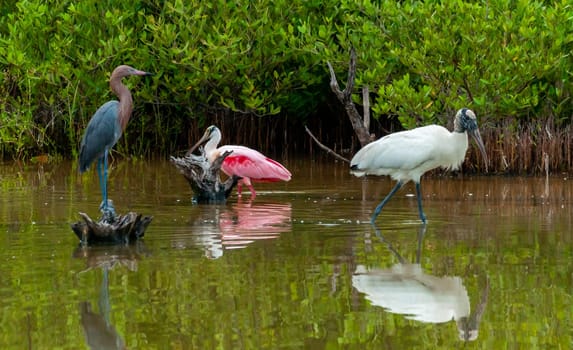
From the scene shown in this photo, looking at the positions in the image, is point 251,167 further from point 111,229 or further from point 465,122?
point 111,229

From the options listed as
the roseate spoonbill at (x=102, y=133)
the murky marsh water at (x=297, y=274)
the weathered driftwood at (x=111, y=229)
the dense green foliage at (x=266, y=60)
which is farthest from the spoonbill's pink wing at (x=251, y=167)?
the weathered driftwood at (x=111, y=229)

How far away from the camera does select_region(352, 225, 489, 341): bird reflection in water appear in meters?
6.75

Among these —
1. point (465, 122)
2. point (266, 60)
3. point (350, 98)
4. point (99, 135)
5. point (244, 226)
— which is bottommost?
point (244, 226)

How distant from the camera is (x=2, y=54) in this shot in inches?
691

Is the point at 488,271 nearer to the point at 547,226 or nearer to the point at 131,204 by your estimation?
the point at 547,226

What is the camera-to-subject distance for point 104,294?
24.5 feet

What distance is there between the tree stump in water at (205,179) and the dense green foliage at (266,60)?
9.54 feet

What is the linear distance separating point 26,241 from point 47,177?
6.20 m

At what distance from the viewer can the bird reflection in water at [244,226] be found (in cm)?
942

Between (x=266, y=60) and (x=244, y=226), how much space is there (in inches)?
302

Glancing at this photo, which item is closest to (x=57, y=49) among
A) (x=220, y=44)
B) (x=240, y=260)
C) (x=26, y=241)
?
(x=220, y=44)

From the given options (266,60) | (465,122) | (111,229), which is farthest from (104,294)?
(266,60)

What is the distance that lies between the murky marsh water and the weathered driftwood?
0.39 ft

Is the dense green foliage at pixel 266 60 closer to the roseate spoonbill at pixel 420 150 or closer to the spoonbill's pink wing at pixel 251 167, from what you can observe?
the spoonbill's pink wing at pixel 251 167
